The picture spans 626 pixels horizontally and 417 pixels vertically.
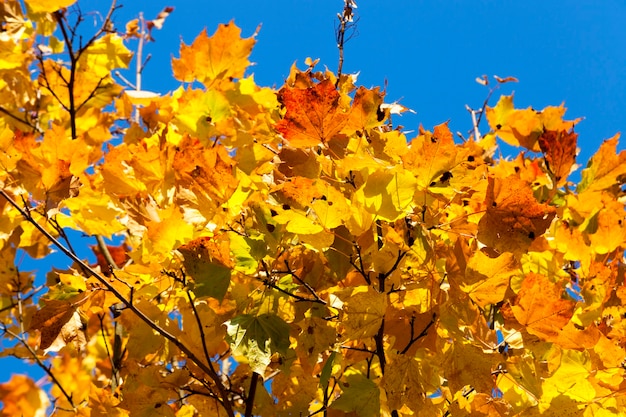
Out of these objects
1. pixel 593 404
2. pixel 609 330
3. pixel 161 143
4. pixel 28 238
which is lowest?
pixel 593 404

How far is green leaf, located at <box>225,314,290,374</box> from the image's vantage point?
1.21 metres

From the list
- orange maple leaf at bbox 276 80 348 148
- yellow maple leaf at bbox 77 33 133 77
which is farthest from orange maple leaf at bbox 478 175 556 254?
yellow maple leaf at bbox 77 33 133 77

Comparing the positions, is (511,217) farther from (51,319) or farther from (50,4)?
(50,4)

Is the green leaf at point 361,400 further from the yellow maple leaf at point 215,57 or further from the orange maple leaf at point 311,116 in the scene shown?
the yellow maple leaf at point 215,57

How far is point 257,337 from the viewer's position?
48.6 inches

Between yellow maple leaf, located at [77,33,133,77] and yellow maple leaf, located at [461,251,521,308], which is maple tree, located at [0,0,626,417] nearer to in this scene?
yellow maple leaf, located at [461,251,521,308]

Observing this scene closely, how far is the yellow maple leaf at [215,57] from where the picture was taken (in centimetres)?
200

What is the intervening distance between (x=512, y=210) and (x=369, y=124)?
1.14 ft

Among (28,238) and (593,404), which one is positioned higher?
(28,238)

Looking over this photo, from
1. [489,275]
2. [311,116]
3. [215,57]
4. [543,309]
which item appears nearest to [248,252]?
[311,116]

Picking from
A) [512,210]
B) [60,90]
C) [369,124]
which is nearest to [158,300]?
[369,124]

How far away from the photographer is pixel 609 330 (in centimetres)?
162

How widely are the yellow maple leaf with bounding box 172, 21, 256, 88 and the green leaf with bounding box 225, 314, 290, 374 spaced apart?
3.45 ft

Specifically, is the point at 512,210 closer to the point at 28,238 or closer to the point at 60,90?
the point at 28,238
